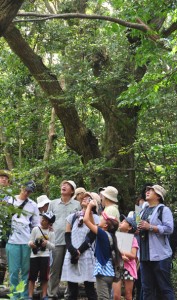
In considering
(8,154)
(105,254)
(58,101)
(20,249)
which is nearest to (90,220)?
(105,254)

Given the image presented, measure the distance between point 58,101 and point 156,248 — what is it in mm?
6600

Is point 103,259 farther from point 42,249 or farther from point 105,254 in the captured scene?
point 42,249

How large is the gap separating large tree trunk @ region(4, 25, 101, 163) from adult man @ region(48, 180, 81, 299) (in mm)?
4198

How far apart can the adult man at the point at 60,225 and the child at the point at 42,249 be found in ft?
0.61

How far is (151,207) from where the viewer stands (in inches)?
255

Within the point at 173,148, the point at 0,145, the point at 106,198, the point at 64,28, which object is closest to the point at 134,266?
the point at 106,198

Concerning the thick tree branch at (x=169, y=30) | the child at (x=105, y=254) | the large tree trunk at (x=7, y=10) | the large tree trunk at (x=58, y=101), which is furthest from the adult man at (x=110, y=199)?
the large tree trunk at (x=58, y=101)

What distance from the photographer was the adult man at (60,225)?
7.62m

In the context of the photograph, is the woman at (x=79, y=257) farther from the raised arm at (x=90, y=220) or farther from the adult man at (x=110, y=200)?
the raised arm at (x=90, y=220)

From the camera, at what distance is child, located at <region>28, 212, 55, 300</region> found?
724 cm

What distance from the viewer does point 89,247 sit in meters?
6.80

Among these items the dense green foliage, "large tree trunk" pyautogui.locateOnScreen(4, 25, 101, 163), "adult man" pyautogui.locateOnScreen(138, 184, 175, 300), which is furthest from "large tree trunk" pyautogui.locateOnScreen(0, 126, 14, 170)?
"adult man" pyautogui.locateOnScreen(138, 184, 175, 300)

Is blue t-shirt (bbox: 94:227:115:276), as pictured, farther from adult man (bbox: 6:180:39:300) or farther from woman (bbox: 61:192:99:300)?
adult man (bbox: 6:180:39:300)

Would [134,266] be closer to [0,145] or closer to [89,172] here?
[89,172]
